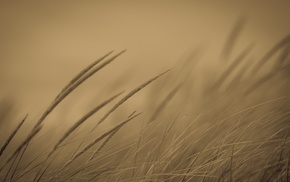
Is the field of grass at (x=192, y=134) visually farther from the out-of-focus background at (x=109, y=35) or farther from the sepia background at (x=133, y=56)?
the out-of-focus background at (x=109, y=35)

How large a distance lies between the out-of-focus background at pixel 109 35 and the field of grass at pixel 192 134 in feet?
0.76

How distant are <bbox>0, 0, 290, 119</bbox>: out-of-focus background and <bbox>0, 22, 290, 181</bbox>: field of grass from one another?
0.76ft

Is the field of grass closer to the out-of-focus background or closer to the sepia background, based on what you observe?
the sepia background

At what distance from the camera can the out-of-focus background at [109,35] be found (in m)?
1.37

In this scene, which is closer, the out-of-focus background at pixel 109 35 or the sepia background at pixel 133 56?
the sepia background at pixel 133 56

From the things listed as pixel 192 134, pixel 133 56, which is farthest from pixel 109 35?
pixel 192 134

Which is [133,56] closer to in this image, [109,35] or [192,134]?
[109,35]

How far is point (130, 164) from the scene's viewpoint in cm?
85

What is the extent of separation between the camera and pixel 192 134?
89cm

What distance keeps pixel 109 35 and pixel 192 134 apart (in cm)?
87

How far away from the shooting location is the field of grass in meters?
0.74

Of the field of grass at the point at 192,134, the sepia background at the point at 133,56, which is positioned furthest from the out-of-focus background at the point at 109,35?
the field of grass at the point at 192,134

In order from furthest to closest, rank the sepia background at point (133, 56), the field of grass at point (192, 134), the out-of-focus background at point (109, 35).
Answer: the out-of-focus background at point (109, 35) → the sepia background at point (133, 56) → the field of grass at point (192, 134)

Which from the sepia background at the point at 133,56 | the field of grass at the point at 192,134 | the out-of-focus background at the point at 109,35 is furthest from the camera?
the out-of-focus background at the point at 109,35
